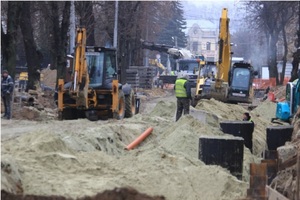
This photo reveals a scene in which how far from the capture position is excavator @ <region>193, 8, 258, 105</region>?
29.2 metres

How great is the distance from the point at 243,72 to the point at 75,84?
12.5 metres

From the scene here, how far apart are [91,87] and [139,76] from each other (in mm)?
33270

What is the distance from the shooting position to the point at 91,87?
2175 cm

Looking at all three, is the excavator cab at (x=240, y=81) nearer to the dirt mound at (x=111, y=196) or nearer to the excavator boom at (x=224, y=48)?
the excavator boom at (x=224, y=48)

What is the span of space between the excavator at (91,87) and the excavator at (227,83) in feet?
25.6

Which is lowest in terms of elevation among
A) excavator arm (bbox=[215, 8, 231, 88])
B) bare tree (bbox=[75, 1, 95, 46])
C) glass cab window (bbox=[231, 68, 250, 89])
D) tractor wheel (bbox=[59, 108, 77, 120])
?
tractor wheel (bbox=[59, 108, 77, 120])

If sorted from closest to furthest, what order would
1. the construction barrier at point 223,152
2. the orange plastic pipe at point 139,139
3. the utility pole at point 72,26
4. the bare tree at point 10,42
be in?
1. the construction barrier at point 223,152
2. the orange plastic pipe at point 139,139
3. the bare tree at point 10,42
4. the utility pole at point 72,26

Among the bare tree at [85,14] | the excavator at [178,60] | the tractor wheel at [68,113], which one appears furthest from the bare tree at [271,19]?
the tractor wheel at [68,113]

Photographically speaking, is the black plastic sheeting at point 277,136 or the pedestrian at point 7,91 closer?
the black plastic sheeting at point 277,136

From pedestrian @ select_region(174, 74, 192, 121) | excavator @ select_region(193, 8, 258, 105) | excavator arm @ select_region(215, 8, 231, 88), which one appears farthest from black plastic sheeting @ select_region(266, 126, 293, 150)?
excavator @ select_region(193, 8, 258, 105)

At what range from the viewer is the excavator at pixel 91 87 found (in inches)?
820

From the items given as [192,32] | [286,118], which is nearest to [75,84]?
[286,118]

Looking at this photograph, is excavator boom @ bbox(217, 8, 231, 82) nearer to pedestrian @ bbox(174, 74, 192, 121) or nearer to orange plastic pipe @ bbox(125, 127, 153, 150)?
pedestrian @ bbox(174, 74, 192, 121)

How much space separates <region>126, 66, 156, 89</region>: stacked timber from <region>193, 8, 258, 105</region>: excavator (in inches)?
795
